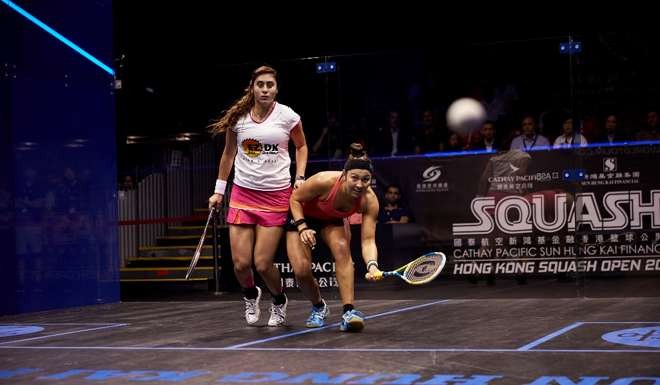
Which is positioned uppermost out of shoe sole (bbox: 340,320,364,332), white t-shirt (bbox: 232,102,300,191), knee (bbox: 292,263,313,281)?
white t-shirt (bbox: 232,102,300,191)

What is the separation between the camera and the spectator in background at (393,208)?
7934 mm

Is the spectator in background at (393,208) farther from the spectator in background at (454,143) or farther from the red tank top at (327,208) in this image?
the red tank top at (327,208)

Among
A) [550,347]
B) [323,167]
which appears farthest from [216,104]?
[550,347]

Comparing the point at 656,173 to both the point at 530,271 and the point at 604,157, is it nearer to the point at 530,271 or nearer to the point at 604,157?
the point at 604,157

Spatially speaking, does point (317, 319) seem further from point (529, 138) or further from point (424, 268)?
point (529, 138)

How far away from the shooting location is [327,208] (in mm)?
5117

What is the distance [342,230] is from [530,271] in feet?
9.28

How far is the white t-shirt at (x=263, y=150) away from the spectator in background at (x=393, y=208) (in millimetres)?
2678

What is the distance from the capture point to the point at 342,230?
5.23 metres

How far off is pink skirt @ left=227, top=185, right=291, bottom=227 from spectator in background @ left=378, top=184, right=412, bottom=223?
8.82 feet

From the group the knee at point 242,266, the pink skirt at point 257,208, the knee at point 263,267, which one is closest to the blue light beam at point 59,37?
the pink skirt at point 257,208

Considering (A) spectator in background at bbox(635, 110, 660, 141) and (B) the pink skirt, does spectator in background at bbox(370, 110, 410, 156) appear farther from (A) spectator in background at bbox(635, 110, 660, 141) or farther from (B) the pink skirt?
(B) the pink skirt

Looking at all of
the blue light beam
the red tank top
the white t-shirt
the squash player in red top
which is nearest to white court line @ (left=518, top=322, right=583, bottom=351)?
the squash player in red top

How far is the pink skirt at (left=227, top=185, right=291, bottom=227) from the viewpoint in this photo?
5344 mm
